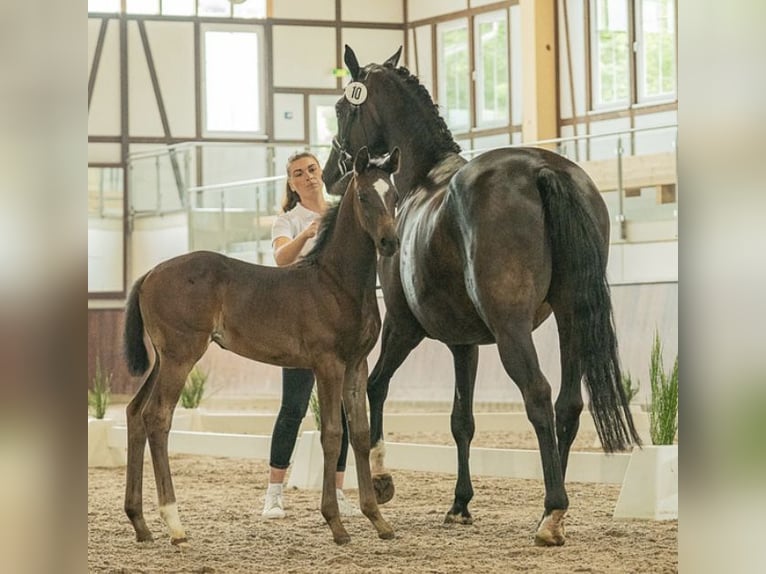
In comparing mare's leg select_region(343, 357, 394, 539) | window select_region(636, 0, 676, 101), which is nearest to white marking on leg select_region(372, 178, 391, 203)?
mare's leg select_region(343, 357, 394, 539)

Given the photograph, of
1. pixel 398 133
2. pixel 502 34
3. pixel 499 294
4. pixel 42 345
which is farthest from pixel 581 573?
pixel 502 34

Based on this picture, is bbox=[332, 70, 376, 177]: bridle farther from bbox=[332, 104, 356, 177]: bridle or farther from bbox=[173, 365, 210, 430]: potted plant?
bbox=[173, 365, 210, 430]: potted plant

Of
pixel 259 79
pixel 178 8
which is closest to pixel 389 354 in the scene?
pixel 259 79

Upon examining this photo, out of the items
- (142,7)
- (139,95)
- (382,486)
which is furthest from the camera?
(142,7)

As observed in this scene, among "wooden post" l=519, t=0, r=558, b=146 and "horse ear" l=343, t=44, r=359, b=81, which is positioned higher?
"wooden post" l=519, t=0, r=558, b=146

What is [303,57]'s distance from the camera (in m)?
16.5

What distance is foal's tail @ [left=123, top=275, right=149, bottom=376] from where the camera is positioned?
3.86 metres

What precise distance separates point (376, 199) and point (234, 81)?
13.0 m

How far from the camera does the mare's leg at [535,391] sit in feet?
12.2

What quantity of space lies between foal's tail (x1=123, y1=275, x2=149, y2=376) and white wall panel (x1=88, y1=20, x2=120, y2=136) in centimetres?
1254

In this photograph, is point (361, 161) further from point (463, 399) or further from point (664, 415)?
point (664, 415)

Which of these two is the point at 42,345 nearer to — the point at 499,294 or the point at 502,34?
the point at 499,294

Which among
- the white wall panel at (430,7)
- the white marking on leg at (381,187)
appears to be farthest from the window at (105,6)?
the white marking on leg at (381,187)

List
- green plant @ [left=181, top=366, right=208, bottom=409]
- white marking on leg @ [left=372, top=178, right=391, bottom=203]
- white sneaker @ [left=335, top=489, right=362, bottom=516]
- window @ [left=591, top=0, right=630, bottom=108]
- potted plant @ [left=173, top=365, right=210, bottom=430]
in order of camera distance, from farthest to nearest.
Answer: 1. window @ [left=591, top=0, right=630, bottom=108]
2. green plant @ [left=181, top=366, right=208, bottom=409]
3. potted plant @ [left=173, top=365, right=210, bottom=430]
4. white sneaker @ [left=335, top=489, right=362, bottom=516]
5. white marking on leg @ [left=372, top=178, right=391, bottom=203]
